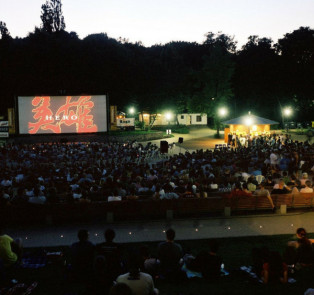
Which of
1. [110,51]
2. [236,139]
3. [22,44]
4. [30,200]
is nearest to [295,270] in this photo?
[30,200]

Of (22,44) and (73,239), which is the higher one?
(22,44)

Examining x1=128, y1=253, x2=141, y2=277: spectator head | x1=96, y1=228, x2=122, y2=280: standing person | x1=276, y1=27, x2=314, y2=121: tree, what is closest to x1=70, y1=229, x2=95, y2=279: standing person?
x1=96, y1=228, x2=122, y2=280: standing person

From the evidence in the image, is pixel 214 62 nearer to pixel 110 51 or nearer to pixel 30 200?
pixel 110 51

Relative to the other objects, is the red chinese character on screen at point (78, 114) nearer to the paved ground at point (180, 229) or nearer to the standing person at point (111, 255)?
the paved ground at point (180, 229)

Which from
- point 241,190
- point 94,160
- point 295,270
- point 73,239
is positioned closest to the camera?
point 295,270

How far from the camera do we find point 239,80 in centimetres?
4875

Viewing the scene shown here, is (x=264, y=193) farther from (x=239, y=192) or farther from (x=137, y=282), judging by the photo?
(x=137, y=282)

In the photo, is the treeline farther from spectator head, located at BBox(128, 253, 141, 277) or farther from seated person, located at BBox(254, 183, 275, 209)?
spectator head, located at BBox(128, 253, 141, 277)

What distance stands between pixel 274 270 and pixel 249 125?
21.6 meters

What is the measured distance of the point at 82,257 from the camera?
237 inches

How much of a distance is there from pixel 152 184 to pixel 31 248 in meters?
4.28

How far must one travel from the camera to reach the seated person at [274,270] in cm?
578

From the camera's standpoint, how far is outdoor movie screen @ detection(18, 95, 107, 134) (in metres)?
30.2

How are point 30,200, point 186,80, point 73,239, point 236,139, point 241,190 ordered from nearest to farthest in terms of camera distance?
point 73,239
point 30,200
point 241,190
point 236,139
point 186,80
